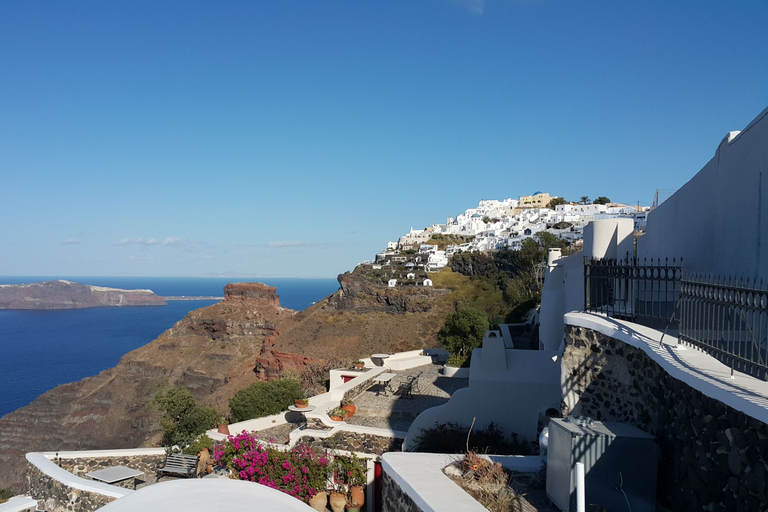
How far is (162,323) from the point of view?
437 ft

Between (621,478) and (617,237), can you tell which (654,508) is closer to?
(621,478)

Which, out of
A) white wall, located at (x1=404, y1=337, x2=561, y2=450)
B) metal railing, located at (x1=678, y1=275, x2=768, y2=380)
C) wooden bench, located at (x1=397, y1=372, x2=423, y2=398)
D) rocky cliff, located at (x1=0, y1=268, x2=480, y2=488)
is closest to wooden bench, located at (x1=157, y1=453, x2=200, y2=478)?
white wall, located at (x1=404, y1=337, x2=561, y2=450)

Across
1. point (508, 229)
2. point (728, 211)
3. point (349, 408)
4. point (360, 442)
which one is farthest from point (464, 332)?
point (508, 229)

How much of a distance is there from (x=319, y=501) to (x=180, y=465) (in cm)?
356

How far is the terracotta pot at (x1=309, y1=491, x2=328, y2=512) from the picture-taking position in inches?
285

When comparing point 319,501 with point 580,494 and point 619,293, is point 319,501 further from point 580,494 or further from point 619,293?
point 580,494

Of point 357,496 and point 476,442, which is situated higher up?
point 476,442

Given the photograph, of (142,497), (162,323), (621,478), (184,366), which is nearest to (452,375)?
(621,478)

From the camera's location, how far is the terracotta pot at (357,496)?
7.34 meters

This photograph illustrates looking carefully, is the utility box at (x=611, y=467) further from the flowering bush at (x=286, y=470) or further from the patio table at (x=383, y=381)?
the patio table at (x=383, y=381)

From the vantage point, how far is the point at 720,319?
3758mm

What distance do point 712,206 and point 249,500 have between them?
5.48m

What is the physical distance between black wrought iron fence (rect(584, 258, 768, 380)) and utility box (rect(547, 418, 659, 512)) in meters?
0.91

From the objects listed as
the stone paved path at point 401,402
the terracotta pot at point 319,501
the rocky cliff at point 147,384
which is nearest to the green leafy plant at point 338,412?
the stone paved path at point 401,402
